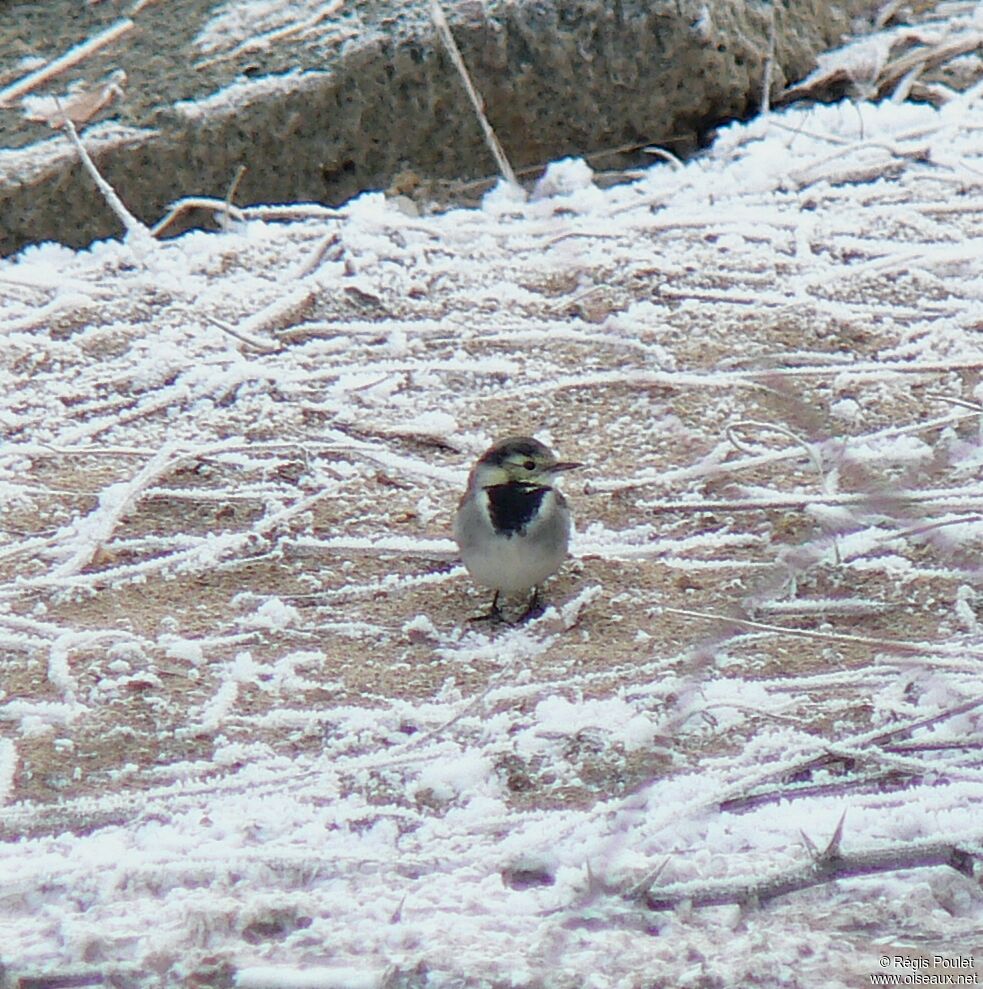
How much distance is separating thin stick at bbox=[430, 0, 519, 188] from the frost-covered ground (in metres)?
0.17

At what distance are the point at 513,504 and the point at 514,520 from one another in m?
0.08

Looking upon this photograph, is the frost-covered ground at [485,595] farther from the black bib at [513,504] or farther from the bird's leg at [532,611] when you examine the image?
the black bib at [513,504]

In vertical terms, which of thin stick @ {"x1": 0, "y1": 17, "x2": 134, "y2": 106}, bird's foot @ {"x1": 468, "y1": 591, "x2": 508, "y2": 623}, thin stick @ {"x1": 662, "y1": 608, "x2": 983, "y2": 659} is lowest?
bird's foot @ {"x1": 468, "y1": 591, "x2": 508, "y2": 623}

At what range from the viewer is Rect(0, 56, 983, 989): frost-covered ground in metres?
3.26

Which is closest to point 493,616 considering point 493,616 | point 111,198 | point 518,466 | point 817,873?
point 493,616

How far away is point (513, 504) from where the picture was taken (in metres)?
4.76

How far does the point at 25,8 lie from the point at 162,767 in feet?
16.0

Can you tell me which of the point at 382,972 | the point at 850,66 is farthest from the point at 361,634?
the point at 850,66

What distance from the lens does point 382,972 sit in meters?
3.03

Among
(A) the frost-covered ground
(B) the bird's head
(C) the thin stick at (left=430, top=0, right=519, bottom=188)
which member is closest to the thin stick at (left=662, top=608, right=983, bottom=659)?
(A) the frost-covered ground

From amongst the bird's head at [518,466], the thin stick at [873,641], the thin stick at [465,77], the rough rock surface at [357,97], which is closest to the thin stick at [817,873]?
the thin stick at [873,641]

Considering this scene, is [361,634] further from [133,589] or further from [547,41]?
[547,41]

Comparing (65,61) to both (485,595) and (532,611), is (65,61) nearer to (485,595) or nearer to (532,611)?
(485,595)

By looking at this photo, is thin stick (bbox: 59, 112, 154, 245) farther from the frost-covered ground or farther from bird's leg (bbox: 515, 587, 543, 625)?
bird's leg (bbox: 515, 587, 543, 625)
